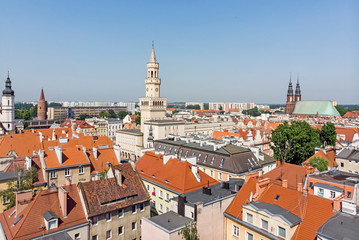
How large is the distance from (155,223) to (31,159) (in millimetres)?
23302

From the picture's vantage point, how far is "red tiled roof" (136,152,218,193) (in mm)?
29237

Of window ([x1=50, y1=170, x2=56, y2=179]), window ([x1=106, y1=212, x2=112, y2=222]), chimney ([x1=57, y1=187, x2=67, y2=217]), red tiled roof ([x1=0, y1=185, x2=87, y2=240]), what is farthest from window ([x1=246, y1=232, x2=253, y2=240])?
window ([x1=50, y1=170, x2=56, y2=179])

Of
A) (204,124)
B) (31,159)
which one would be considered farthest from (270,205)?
(204,124)

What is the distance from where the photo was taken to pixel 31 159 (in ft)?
112

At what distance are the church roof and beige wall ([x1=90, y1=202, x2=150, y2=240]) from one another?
582 feet

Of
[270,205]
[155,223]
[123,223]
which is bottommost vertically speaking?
[123,223]

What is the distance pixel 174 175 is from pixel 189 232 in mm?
12315

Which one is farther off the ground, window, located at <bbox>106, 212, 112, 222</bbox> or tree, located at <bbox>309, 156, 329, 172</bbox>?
tree, located at <bbox>309, 156, 329, 172</bbox>

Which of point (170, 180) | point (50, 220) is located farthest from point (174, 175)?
point (50, 220)

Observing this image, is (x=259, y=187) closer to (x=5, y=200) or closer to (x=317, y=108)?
(x=5, y=200)

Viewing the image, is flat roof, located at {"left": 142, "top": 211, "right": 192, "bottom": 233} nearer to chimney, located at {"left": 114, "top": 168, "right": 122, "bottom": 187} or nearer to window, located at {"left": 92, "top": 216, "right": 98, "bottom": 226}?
window, located at {"left": 92, "top": 216, "right": 98, "bottom": 226}

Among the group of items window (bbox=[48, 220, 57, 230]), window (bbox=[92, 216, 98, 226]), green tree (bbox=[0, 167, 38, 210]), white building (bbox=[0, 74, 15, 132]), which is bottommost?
window (bbox=[92, 216, 98, 226])

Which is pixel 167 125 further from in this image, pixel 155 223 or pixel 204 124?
pixel 155 223

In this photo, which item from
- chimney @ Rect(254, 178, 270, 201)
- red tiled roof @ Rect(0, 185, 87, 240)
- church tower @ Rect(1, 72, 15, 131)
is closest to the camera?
red tiled roof @ Rect(0, 185, 87, 240)
